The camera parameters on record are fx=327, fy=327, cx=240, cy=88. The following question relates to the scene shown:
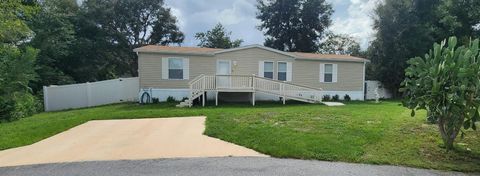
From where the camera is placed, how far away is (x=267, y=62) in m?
18.4

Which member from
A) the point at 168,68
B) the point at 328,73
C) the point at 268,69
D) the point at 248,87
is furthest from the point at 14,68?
the point at 328,73

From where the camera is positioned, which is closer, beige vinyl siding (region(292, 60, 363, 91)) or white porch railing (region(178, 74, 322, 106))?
white porch railing (region(178, 74, 322, 106))

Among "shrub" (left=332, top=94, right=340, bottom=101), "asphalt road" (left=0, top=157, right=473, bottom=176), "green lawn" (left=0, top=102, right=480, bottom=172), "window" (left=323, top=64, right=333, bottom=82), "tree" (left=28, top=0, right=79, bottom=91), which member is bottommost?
"asphalt road" (left=0, top=157, right=473, bottom=176)

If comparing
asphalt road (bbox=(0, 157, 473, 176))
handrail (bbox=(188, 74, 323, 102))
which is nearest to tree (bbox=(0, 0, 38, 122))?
handrail (bbox=(188, 74, 323, 102))

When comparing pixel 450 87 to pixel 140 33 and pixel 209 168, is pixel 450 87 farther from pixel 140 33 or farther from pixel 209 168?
pixel 140 33

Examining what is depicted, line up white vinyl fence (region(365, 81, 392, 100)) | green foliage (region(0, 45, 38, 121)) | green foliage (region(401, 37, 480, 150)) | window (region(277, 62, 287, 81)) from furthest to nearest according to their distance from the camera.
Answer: white vinyl fence (region(365, 81, 392, 100)) < window (region(277, 62, 287, 81)) < green foliage (region(0, 45, 38, 121)) < green foliage (region(401, 37, 480, 150))

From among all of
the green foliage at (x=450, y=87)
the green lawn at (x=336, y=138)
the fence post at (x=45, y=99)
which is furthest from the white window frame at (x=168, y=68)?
the green foliage at (x=450, y=87)

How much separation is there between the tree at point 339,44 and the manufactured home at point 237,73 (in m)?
18.1

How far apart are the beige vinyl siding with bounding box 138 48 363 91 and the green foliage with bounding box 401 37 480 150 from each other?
38.8ft

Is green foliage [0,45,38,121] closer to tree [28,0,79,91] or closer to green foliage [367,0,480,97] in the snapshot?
tree [28,0,79,91]

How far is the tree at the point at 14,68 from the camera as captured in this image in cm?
1176

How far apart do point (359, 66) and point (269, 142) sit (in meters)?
15.1

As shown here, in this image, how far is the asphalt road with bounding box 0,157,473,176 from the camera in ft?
17.0

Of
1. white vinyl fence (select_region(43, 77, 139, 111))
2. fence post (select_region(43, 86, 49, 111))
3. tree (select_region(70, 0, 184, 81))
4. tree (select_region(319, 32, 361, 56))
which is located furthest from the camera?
tree (select_region(319, 32, 361, 56))
